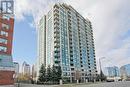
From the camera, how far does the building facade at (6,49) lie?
44219mm

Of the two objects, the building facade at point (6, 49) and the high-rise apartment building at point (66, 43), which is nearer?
the building facade at point (6, 49)

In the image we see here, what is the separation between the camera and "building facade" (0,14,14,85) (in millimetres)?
44219

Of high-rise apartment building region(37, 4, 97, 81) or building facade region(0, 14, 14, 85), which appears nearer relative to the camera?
building facade region(0, 14, 14, 85)

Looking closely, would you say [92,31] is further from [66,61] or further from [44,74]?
[44,74]

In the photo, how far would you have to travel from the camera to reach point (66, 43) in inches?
4016

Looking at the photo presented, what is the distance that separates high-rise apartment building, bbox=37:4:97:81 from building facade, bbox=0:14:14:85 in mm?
44658

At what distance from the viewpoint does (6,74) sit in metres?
44.5

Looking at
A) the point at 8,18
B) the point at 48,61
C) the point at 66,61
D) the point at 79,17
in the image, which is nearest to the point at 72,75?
the point at 66,61

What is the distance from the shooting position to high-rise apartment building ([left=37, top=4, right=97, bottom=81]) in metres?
95.8

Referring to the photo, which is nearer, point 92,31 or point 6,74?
point 6,74

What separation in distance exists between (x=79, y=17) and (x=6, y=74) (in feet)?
308

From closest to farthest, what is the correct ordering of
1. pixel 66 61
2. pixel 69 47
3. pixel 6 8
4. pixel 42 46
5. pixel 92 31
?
pixel 6 8, pixel 66 61, pixel 69 47, pixel 42 46, pixel 92 31

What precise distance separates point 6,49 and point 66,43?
56.6 meters

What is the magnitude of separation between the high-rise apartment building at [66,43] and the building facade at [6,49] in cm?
4466
